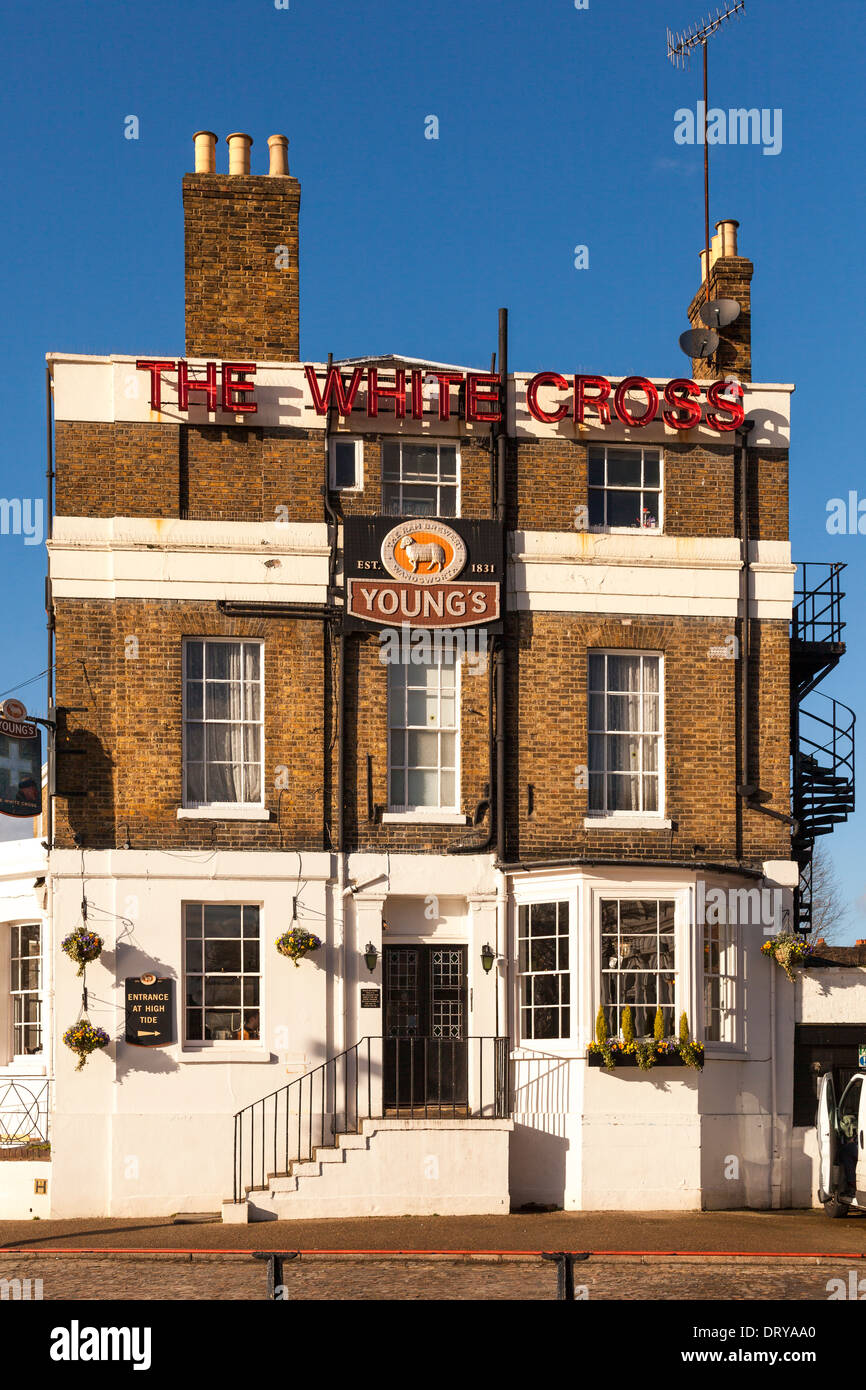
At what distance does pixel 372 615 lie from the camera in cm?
2102

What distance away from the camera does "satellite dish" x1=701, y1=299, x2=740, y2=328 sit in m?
22.5

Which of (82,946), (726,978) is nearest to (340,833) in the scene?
(82,946)

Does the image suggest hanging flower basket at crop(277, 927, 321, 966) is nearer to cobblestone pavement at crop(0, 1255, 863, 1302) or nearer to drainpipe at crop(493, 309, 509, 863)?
drainpipe at crop(493, 309, 509, 863)

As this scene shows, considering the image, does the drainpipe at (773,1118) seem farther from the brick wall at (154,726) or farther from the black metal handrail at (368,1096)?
the brick wall at (154,726)

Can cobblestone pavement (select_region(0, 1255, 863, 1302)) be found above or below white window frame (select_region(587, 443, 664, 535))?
below

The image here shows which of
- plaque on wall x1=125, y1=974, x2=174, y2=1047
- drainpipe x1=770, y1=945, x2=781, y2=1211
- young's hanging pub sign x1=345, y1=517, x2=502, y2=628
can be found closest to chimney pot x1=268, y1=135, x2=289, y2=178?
young's hanging pub sign x1=345, y1=517, x2=502, y2=628

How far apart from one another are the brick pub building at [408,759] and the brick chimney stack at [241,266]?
0.05m

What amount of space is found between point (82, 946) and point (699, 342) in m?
11.2

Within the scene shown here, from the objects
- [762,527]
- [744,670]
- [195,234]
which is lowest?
[744,670]

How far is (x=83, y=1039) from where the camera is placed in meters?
19.5

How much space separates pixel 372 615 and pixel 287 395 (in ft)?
9.81

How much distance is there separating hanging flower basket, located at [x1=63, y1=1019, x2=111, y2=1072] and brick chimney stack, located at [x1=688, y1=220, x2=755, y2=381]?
1160 cm
